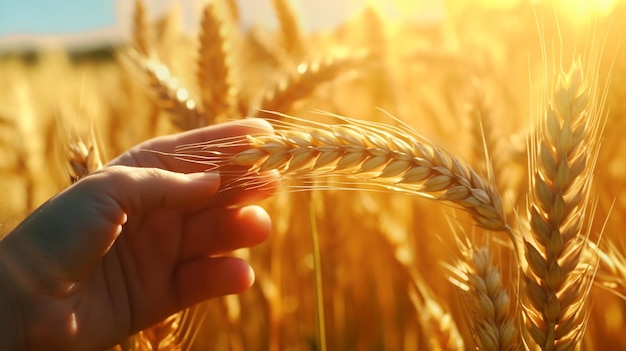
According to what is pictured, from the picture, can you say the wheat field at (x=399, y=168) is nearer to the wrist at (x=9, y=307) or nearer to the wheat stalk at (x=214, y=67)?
the wheat stalk at (x=214, y=67)

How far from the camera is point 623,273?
1080 millimetres

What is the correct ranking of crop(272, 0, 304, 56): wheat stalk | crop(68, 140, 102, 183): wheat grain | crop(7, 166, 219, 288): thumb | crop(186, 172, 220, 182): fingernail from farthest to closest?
crop(272, 0, 304, 56): wheat stalk, crop(68, 140, 102, 183): wheat grain, crop(186, 172, 220, 182): fingernail, crop(7, 166, 219, 288): thumb

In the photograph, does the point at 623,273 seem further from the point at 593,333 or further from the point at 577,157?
the point at 593,333

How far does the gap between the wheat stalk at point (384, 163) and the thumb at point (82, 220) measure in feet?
0.66

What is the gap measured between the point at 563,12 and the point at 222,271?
1810 mm

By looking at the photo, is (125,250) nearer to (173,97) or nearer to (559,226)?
(173,97)

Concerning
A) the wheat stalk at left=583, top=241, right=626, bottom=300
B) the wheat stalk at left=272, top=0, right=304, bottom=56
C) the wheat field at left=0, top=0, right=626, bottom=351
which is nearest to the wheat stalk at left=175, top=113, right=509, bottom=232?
the wheat field at left=0, top=0, right=626, bottom=351

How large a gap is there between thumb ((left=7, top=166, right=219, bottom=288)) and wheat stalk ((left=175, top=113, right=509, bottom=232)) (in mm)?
202

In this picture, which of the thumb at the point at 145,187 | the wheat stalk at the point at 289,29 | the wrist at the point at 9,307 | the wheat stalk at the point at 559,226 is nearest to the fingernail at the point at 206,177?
the thumb at the point at 145,187

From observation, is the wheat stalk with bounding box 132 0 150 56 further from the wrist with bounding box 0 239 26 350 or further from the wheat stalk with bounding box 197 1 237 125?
the wrist with bounding box 0 239 26 350

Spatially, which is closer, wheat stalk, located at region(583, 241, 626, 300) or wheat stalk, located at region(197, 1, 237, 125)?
wheat stalk, located at region(583, 241, 626, 300)

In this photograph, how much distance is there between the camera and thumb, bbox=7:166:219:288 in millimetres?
1021

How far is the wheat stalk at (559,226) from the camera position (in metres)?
0.86

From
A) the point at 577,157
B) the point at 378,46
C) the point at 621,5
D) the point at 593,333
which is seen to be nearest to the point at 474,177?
the point at 577,157
